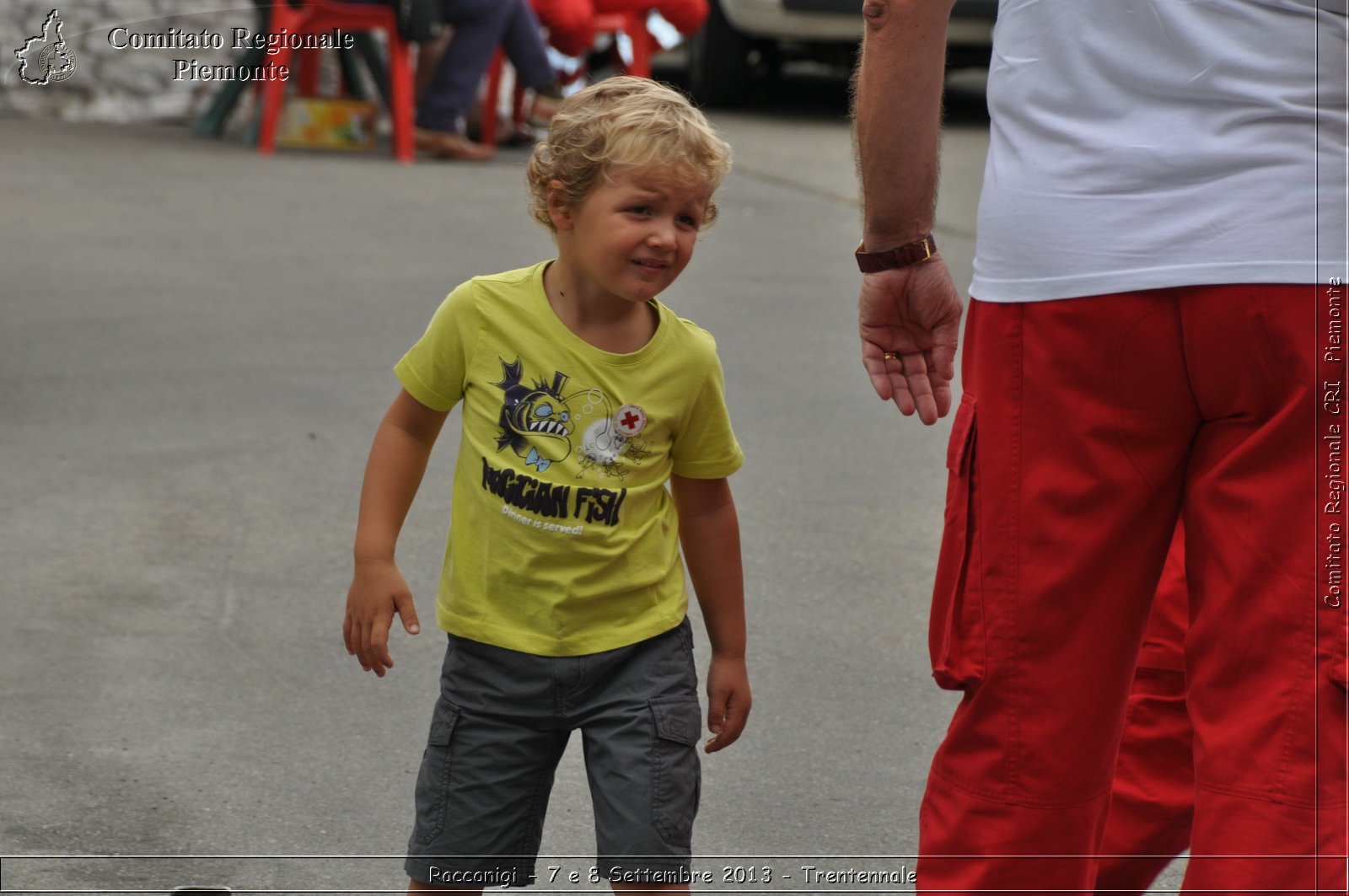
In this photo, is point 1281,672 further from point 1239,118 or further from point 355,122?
point 355,122

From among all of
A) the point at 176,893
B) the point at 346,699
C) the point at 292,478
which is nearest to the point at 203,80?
the point at 292,478

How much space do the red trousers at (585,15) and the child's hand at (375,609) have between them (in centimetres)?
818

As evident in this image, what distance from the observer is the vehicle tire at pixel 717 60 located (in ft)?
37.0

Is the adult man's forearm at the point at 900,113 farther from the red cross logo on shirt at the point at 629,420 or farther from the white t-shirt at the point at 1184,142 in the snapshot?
the red cross logo on shirt at the point at 629,420

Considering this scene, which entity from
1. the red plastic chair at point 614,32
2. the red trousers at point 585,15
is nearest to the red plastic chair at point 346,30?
the red plastic chair at point 614,32

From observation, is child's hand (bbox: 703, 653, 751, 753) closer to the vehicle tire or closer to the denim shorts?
the denim shorts

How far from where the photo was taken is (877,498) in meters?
4.70

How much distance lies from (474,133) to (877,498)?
6705mm

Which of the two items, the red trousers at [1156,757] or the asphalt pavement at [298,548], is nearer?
the red trousers at [1156,757]

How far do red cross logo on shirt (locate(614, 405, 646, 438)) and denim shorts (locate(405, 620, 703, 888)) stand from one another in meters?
0.27

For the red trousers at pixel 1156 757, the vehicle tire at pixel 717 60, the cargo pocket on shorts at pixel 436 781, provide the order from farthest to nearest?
→ the vehicle tire at pixel 717 60
the red trousers at pixel 1156 757
the cargo pocket on shorts at pixel 436 781

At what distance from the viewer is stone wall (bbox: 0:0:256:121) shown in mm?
10805

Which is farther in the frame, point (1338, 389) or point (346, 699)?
point (346, 699)

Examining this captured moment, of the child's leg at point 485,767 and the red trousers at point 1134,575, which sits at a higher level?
the red trousers at point 1134,575
